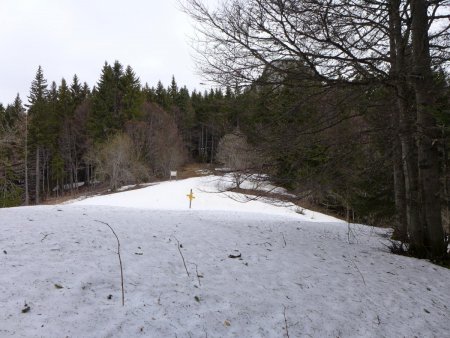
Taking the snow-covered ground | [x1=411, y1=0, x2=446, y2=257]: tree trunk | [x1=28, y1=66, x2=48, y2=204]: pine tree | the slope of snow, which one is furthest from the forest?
[x1=28, y1=66, x2=48, y2=204]: pine tree

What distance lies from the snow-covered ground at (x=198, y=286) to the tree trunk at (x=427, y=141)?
2.38ft

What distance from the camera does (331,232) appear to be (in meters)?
7.86

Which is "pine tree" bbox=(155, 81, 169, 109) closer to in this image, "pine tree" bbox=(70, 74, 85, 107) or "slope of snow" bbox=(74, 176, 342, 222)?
"pine tree" bbox=(70, 74, 85, 107)

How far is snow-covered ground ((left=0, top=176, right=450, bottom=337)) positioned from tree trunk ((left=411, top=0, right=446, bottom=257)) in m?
0.73

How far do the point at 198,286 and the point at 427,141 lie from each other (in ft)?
14.9

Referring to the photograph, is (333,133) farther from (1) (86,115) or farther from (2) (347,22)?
(1) (86,115)

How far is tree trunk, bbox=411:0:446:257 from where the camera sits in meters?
5.23

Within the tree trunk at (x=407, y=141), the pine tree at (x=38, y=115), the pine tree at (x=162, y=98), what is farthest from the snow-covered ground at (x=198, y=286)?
the pine tree at (x=162, y=98)

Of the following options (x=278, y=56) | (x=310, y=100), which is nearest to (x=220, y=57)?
(x=278, y=56)

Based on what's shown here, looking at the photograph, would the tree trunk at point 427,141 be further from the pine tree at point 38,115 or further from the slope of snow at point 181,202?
the pine tree at point 38,115

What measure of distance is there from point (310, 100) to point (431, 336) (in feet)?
12.3

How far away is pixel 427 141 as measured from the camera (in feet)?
17.8

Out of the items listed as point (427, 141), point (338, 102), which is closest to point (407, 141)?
point (427, 141)

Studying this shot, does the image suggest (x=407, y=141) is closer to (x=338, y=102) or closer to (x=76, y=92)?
(x=338, y=102)
